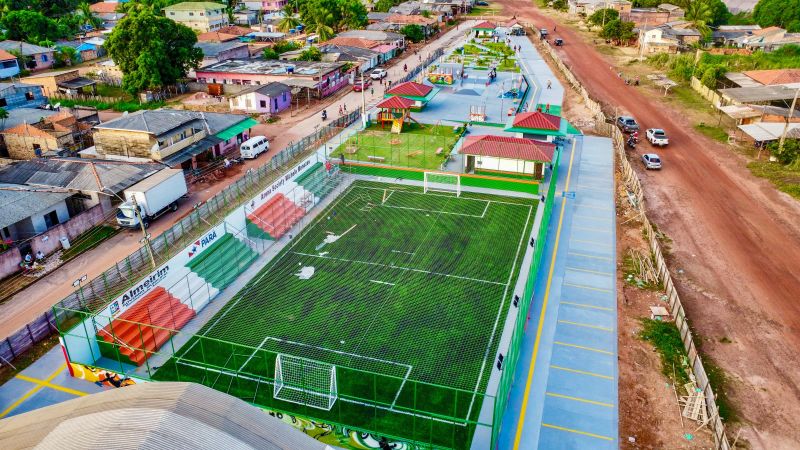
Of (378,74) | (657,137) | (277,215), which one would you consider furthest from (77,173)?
(657,137)

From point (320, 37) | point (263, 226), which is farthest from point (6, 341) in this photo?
point (320, 37)

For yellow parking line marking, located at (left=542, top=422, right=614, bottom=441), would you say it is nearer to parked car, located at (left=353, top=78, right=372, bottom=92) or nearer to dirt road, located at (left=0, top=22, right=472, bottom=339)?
dirt road, located at (left=0, top=22, right=472, bottom=339)

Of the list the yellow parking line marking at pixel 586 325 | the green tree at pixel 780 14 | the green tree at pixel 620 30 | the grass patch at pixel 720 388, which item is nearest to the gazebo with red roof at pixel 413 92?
the yellow parking line marking at pixel 586 325

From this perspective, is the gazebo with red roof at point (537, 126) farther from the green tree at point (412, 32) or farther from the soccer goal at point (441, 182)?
the green tree at point (412, 32)

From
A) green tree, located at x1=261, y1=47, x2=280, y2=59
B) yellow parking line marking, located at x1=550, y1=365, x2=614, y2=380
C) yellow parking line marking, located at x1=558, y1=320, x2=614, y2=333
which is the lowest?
yellow parking line marking, located at x1=550, y1=365, x2=614, y2=380

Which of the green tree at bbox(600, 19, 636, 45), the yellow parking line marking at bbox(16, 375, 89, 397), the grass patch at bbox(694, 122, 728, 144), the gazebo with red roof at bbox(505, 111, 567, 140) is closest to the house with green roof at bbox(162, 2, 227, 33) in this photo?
the green tree at bbox(600, 19, 636, 45)

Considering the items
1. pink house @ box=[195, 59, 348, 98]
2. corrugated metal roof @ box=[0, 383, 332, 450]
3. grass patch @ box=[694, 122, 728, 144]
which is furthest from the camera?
pink house @ box=[195, 59, 348, 98]

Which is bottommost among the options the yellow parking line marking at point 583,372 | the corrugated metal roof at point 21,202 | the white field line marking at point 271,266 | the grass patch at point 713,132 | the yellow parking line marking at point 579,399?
the yellow parking line marking at point 579,399

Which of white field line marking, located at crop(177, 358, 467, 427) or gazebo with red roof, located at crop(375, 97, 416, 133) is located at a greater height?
gazebo with red roof, located at crop(375, 97, 416, 133)
